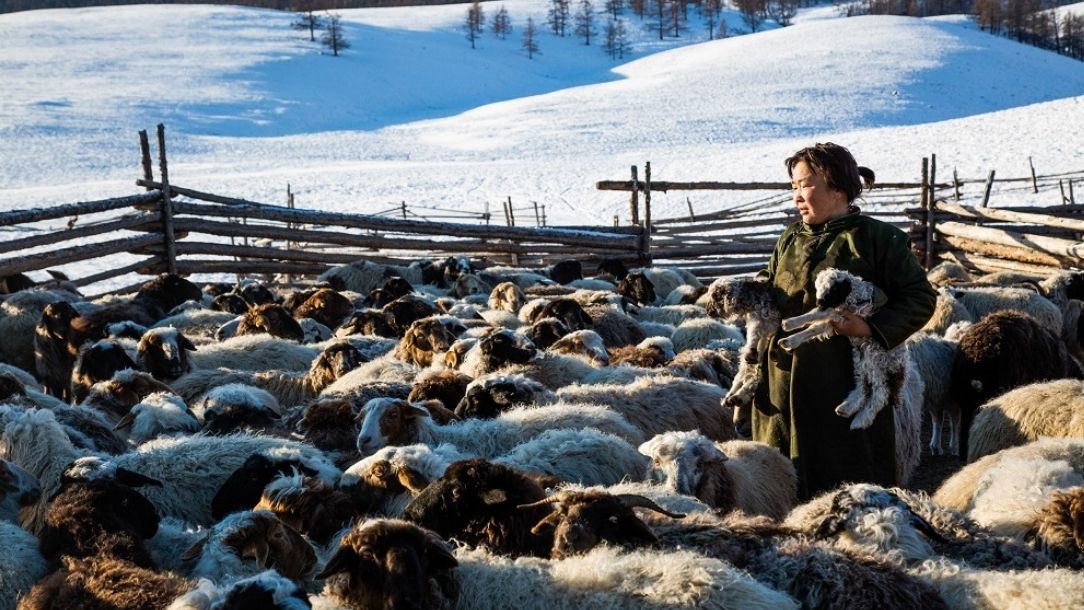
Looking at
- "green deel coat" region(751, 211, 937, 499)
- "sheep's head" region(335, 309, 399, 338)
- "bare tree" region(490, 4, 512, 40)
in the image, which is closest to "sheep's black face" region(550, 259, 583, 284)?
"sheep's head" region(335, 309, 399, 338)

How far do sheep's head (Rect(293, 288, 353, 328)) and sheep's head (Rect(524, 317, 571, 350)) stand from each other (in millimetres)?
3120

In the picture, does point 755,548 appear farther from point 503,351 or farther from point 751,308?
point 503,351

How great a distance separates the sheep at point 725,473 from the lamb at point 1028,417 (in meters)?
1.71

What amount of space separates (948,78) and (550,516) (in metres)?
69.5

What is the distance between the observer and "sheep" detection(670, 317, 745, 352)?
988 cm

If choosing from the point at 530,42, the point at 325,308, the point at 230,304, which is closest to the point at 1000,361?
the point at 325,308

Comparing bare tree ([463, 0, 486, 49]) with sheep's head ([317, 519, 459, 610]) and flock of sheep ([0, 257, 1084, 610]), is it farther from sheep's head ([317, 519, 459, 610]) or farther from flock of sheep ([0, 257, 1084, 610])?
sheep's head ([317, 519, 459, 610])

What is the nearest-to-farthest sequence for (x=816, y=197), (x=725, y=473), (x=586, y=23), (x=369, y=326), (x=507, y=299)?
1. (x=816, y=197)
2. (x=725, y=473)
3. (x=369, y=326)
4. (x=507, y=299)
5. (x=586, y=23)

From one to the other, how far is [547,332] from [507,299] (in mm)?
2731

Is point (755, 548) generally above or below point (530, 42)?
below

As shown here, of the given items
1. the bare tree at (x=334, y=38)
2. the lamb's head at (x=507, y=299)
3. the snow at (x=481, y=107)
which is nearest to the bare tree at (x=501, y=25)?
the snow at (x=481, y=107)

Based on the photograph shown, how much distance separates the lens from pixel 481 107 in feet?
242

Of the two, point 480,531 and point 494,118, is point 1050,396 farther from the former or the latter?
point 494,118

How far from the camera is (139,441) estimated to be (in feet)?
21.5
